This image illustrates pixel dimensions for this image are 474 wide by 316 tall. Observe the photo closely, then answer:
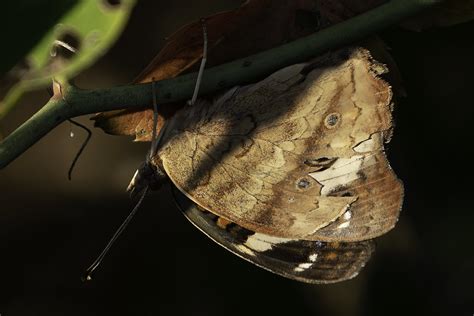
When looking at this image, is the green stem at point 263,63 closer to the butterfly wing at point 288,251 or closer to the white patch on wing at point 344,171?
the white patch on wing at point 344,171

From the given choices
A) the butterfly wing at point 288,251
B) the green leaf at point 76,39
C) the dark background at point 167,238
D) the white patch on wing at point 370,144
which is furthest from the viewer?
the dark background at point 167,238

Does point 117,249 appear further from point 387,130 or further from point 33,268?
point 387,130

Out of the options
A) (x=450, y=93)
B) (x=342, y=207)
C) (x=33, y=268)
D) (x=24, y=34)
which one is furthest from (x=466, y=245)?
(x=24, y=34)

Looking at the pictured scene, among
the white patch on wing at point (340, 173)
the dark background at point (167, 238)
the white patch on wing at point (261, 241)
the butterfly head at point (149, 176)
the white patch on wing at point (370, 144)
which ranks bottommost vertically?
the dark background at point (167, 238)

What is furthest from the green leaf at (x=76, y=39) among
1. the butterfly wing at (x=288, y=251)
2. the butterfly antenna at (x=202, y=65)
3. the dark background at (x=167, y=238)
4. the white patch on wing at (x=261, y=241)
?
the dark background at (x=167, y=238)

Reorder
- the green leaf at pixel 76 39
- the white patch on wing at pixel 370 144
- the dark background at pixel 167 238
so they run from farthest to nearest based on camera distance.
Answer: the dark background at pixel 167 238
the white patch on wing at pixel 370 144
the green leaf at pixel 76 39

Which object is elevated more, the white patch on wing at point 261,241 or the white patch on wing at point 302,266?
the white patch on wing at point 261,241

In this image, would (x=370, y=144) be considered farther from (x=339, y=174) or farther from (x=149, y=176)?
(x=149, y=176)
